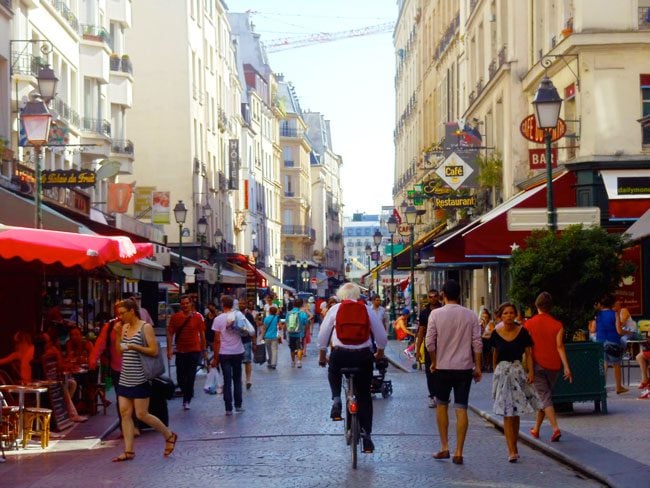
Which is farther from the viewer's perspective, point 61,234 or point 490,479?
point 61,234

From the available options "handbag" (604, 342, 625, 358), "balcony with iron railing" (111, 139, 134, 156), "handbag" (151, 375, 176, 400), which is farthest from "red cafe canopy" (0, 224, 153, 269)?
"balcony with iron railing" (111, 139, 134, 156)

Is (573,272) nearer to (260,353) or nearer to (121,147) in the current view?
(260,353)

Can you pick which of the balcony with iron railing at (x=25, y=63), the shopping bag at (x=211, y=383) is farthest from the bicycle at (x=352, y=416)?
the balcony with iron railing at (x=25, y=63)

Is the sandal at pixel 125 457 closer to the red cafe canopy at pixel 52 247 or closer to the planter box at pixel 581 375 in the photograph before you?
the red cafe canopy at pixel 52 247

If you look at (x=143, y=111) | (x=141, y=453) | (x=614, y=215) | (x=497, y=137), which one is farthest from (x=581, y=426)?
(x=143, y=111)

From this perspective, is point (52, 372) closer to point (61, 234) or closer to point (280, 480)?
point (61, 234)

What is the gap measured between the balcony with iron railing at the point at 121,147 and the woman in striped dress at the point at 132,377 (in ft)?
110

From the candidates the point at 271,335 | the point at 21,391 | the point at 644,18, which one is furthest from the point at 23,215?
the point at 644,18

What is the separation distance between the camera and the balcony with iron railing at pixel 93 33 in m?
41.1

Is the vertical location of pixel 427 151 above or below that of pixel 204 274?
above

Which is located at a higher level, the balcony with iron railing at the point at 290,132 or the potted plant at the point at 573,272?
the balcony with iron railing at the point at 290,132

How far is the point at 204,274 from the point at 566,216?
3061cm

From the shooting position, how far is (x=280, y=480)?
Result: 11.8 m

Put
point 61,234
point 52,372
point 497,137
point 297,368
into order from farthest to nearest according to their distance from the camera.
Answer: point 497,137 → point 297,368 → point 52,372 → point 61,234
